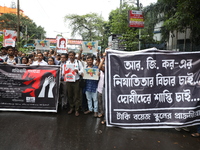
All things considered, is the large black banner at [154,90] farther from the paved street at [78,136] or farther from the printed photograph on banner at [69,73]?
the printed photograph on banner at [69,73]

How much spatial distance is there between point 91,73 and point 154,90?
5.27ft

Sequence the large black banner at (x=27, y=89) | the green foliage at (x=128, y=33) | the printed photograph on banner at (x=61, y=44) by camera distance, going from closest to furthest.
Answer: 1. the large black banner at (x=27, y=89)
2. the printed photograph on banner at (x=61, y=44)
3. the green foliage at (x=128, y=33)

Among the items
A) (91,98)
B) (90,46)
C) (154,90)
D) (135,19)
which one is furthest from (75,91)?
(135,19)

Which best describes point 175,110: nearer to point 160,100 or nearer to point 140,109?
point 160,100

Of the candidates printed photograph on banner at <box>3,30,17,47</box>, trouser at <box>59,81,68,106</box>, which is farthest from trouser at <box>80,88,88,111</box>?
printed photograph on banner at <box>3,30,17,47</box>

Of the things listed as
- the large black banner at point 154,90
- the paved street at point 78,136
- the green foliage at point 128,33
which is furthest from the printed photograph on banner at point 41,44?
the green foliage at point 128,33

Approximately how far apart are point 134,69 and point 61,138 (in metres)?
2.07

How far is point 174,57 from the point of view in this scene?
3787 millimetres

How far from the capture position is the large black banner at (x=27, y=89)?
4.92 metres

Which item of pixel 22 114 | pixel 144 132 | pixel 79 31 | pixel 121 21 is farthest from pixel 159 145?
pixel 79 31

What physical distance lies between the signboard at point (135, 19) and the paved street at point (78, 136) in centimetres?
971

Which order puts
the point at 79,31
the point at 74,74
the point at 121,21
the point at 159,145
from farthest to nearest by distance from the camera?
the point at 79,31 < the point at 121,21 < the point at 74,74 < the point at 159,145

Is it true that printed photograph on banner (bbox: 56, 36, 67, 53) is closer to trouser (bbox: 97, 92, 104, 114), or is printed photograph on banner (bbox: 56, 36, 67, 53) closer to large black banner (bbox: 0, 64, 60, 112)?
large black banner (bbox: 0, 64, 60, 112)

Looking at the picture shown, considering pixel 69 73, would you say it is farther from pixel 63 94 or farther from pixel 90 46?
pixel 63 94
